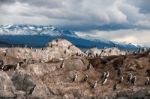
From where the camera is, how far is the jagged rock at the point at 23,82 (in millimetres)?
173375

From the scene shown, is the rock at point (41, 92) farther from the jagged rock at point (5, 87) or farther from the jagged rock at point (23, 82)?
the jagged rock at point (5, 87)

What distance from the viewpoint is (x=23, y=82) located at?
17500 centimetres

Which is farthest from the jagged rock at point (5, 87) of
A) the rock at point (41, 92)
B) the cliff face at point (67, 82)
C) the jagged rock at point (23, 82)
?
the rock at point (41, 92)

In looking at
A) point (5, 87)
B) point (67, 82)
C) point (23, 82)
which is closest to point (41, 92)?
point (23, 82)

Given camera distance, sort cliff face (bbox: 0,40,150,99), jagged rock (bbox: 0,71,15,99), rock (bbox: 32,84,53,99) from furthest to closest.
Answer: cliff face (bbox: 0,40,150,99) < rock (bbox: 32,84,53,99) < jagged rock (bbox: 0,71,15,99)

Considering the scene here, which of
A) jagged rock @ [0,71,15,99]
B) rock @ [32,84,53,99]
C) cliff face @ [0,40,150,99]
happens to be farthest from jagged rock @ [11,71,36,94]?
jagged rock @ [0,71,15,99]

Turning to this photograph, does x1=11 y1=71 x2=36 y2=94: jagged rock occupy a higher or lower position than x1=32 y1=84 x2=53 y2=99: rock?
higher

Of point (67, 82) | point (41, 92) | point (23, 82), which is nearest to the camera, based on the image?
point (41, 92)

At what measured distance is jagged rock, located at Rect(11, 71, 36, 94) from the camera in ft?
569

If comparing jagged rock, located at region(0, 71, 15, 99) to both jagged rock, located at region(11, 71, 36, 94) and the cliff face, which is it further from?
jagged rock, located at region(11, 71, 36, 94)

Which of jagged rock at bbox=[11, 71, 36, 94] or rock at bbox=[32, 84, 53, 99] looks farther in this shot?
jagged rock at bbox=[11, 71, 36, 94]

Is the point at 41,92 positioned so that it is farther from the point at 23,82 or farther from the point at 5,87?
the point at 5,87

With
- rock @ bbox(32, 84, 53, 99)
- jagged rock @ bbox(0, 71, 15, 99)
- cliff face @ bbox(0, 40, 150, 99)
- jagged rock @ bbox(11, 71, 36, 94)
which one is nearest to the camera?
jagged rock @ bbox(0, 71, 15, 99)

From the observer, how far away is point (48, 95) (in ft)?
570
